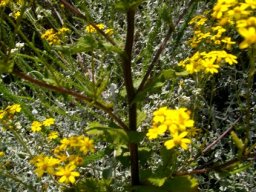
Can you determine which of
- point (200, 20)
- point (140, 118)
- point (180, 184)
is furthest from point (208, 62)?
point (200, 20)

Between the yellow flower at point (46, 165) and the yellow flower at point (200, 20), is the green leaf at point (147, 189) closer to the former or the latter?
the yellow flower at point (46, 165)

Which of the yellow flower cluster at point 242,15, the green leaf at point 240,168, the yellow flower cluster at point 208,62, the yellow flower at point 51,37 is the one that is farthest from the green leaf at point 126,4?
the yellow flower at point 51,37

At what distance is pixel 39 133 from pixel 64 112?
0.45 ft

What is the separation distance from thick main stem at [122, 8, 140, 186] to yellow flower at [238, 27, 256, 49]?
12.5 inches

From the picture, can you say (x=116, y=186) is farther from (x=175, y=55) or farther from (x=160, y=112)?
(x=175, y=55)

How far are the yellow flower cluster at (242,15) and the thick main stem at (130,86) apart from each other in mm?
211

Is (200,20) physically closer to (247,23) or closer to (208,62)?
(208,62)

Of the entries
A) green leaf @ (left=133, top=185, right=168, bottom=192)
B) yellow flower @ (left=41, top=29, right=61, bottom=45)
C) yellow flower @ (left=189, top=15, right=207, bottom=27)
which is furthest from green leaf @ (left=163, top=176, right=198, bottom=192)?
yellow flower @ (left=41, top=29, right=61, bottom=45)

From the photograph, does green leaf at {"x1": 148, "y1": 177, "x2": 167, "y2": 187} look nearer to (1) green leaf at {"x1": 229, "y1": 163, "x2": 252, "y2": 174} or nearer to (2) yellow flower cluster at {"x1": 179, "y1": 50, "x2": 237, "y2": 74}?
(1) green leaf at {"x1": 229, "y1": 163, "x2": 252, "y2": 174}

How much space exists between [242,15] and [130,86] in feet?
1.17

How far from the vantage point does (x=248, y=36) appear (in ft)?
2.90

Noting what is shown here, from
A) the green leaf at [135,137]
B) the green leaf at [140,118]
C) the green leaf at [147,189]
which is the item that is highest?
the green leaf at [140,118]

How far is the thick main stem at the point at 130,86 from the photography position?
116 cm

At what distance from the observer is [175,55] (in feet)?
6.82
